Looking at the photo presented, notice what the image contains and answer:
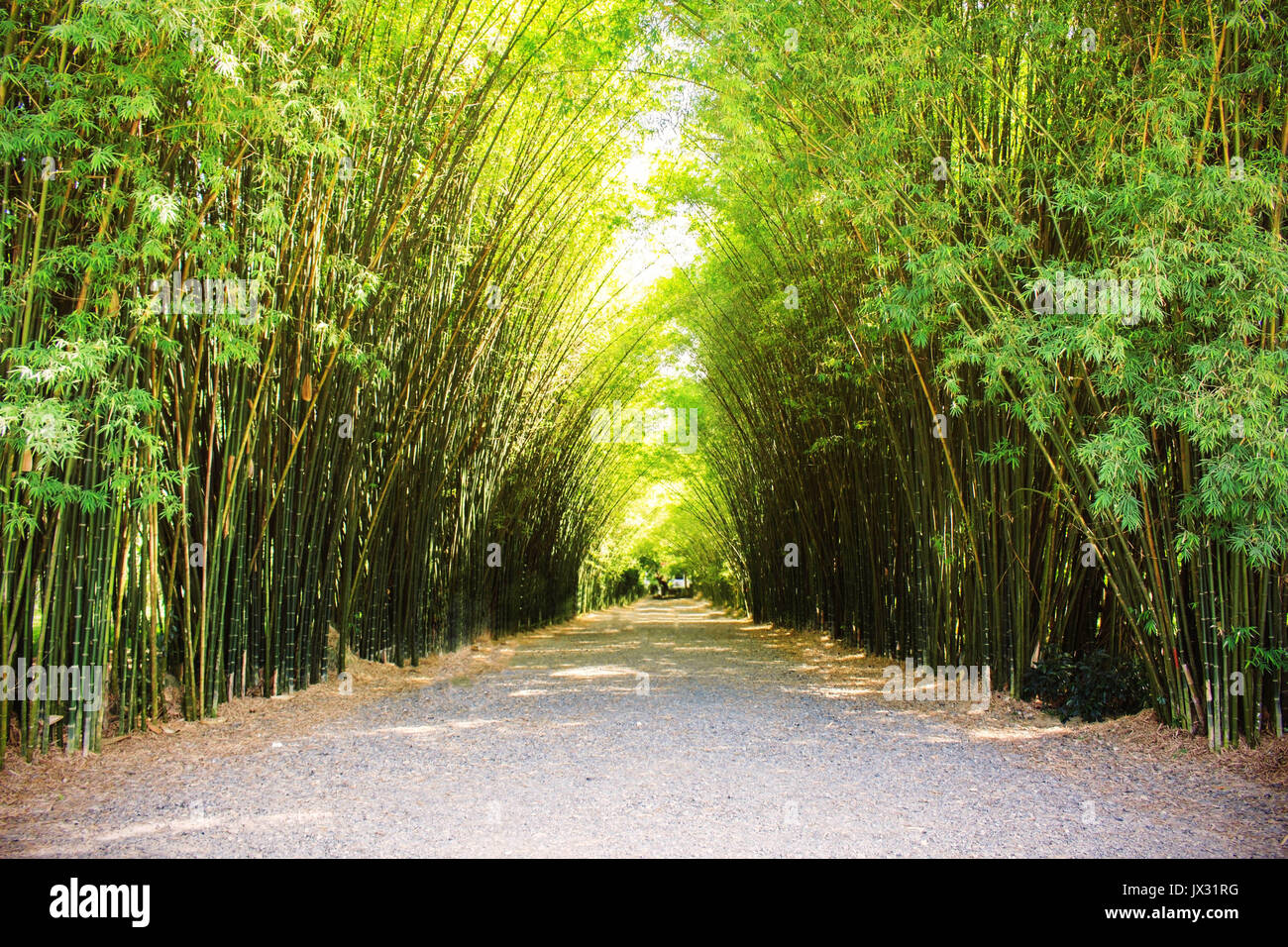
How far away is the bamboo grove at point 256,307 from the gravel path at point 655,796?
0.79 m

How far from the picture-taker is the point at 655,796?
2.83m

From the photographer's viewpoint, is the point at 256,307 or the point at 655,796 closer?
the point at 655,796

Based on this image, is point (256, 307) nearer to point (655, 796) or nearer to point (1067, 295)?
point (655, 796)

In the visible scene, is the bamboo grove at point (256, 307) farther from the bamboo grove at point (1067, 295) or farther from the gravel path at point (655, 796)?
the bamboo grove at point (1067, 295)

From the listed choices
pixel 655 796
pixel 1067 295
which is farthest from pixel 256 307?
pixel 1067 295

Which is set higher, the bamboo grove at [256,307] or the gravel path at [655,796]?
the bamboo grove at [256,307]

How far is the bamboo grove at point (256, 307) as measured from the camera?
2.78 metres

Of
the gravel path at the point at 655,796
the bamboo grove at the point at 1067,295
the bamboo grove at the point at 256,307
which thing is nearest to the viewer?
the gravel path at the point at 655,796

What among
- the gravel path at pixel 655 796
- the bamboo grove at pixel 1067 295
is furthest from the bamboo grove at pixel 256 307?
the bamboo grove at pixel 1067 295

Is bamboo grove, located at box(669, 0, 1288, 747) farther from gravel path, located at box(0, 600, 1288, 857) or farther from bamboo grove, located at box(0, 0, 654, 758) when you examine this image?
bamboo grove, located at box(0, 0, 654, 758)

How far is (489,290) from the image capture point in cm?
589

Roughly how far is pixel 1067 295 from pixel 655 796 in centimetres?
234

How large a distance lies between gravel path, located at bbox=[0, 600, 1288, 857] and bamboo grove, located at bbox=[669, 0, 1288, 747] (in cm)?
87

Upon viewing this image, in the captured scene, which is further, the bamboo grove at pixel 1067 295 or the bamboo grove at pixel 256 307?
the bamboo grove at pixel 1067 295
